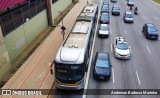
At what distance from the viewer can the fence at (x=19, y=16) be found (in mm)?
24641

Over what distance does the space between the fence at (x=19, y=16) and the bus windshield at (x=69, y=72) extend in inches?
360

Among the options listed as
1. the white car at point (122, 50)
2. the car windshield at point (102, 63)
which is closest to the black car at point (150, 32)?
the white car at point (122, 50)

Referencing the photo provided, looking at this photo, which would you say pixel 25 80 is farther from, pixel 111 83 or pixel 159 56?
pixel 159 56

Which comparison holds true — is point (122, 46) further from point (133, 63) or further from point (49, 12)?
point (49, 12)

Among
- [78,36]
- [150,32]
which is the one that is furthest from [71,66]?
[150,32]

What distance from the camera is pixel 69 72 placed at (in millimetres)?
19516

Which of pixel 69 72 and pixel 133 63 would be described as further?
pixel 133 63

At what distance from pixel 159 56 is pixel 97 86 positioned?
11.5 metres

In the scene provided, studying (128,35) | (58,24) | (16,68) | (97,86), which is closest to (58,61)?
(97,86)

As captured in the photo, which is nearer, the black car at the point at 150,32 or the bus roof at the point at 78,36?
the bus roof at the point at 78,36

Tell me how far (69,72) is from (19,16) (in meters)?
13.0

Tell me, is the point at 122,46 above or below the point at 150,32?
below

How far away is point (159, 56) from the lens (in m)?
28.7

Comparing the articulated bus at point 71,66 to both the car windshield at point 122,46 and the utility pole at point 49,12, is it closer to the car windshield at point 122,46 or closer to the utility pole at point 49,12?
the car windshield at point 122,46
